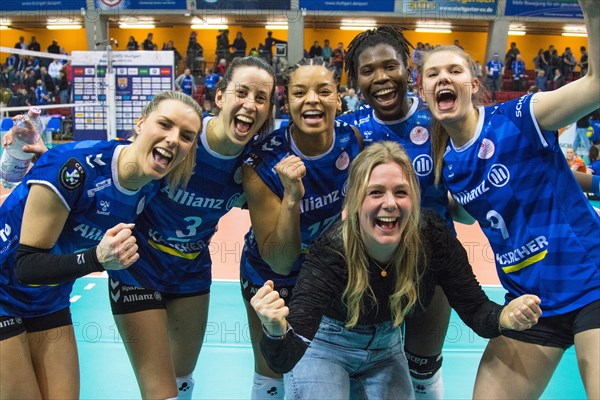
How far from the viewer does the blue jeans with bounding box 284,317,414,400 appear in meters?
2.28

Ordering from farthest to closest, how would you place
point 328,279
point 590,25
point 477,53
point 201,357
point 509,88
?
1. point 477,53
2. point 509,88
3. point 201,357
4. point 328,279
5. point 590,25

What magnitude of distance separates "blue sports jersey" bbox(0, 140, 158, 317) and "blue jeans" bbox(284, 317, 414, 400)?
1.00 m

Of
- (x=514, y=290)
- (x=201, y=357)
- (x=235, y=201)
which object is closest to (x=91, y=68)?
(x=201, y=357)

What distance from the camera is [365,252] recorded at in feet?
7.66

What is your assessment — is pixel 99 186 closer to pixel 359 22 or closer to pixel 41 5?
pixel 41 5

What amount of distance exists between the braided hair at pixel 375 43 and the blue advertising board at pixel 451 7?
669 inches

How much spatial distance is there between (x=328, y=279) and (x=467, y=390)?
1949 millimetres

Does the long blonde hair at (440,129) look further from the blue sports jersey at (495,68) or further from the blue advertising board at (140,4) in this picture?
the blue advertising board at (140,4)

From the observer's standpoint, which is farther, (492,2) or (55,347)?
(492,2)

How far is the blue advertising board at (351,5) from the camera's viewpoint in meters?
19.3

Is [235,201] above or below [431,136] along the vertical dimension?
below

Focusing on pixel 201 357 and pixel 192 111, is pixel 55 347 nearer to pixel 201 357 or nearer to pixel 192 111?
pixel 192 111

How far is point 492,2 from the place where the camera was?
1914cm

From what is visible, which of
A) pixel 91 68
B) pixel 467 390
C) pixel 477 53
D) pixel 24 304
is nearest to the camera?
pixel 24 304
